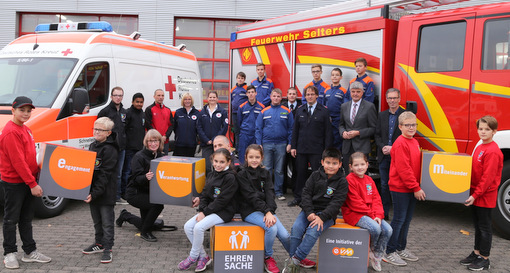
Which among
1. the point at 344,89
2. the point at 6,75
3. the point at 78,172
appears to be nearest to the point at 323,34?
the point at 344,89

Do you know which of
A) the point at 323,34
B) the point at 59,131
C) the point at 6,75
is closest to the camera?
the point at 59,131

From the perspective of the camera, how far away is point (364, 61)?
6.53m

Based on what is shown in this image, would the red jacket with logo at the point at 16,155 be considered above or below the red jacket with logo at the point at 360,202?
above

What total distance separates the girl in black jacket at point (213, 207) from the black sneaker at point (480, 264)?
2499 millimetres

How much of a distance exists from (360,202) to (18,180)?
3331mm

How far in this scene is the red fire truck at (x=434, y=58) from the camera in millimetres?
5641

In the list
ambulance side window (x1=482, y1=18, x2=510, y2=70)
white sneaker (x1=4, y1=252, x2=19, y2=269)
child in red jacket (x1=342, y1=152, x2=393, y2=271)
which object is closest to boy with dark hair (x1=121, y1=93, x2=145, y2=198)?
white sneaker (x1=4, y1=252, x2=19, y2=269)

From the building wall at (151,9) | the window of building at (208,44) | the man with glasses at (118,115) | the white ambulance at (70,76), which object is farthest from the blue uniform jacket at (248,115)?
the building wall at (151,9)

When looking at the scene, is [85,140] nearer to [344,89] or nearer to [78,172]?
[78,172]

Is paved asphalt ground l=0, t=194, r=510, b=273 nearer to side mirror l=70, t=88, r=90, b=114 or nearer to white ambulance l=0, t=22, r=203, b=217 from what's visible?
white ambulance l=0, t=22, r=203, b=217

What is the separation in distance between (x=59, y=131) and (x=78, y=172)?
2.01 m

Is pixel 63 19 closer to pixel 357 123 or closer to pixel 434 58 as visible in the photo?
pixel 357 123

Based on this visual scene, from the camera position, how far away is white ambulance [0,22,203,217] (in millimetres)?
6359

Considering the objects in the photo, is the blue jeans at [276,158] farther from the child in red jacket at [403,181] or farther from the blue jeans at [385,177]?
the child in red jacket at [403,181]
